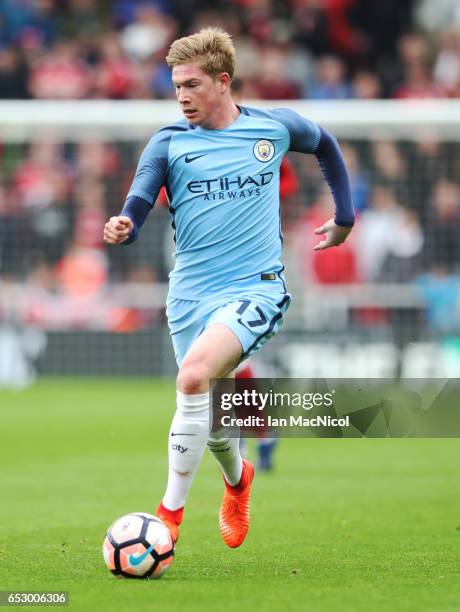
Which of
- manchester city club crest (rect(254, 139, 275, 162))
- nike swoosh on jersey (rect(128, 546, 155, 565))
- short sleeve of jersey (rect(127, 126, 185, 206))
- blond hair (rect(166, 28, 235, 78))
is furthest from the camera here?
manchester city club crest (rect(254, 139, 275, 162))

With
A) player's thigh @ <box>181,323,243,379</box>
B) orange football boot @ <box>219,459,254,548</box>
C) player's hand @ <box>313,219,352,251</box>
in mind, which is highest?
player's hand @ <box>313,219,352,251</box>

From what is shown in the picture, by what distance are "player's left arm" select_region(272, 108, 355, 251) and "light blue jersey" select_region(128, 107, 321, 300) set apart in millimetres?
274

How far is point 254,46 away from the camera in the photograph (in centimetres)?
2034

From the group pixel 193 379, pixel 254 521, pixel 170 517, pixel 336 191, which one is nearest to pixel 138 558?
pixel 170 517

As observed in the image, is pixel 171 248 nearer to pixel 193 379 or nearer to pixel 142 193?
pixel 142 193

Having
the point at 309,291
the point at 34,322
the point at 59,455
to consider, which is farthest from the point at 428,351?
the point at 59,455

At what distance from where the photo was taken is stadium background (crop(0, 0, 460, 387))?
16.5 m

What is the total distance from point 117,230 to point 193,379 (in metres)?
0.74

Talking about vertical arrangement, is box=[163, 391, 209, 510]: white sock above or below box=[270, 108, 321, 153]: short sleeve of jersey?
below

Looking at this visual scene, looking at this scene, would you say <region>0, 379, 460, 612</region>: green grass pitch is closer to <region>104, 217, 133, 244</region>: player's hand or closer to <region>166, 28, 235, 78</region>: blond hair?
<region>104, 217, 133, 244</region>: player's hand

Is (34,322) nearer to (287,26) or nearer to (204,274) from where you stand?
(287,26)

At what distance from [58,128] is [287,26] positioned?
5.64m

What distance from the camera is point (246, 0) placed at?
21.6 meters

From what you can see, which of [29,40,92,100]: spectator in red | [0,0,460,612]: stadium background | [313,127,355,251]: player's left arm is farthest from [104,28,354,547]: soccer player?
[29,40,92,100]: spectator in red
